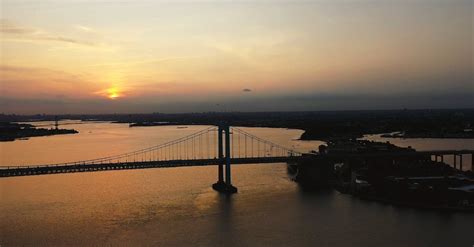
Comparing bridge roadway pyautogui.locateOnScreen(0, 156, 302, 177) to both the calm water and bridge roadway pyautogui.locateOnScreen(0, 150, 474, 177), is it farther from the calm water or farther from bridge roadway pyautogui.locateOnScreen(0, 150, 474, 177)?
the calm water

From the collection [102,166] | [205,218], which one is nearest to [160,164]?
[102,166]

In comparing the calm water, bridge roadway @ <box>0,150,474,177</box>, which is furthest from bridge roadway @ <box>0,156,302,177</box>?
the calm water

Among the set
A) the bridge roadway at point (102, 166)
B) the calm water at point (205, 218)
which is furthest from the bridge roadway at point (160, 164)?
the calm water at point (205, 218)

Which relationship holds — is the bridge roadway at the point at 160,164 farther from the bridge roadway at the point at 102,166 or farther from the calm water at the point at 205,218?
the calm water at the point at 205,218

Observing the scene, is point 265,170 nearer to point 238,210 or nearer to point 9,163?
point 238,210

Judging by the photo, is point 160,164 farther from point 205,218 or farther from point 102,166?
point 205,218

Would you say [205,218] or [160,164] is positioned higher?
[160,164]

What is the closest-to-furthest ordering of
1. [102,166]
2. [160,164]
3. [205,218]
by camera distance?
[205,218], [102,166], [160,164]

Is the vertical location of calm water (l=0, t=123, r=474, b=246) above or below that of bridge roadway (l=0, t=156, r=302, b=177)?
below

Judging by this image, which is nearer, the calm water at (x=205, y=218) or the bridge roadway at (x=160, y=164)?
the calm water at (x=205, y=218)
